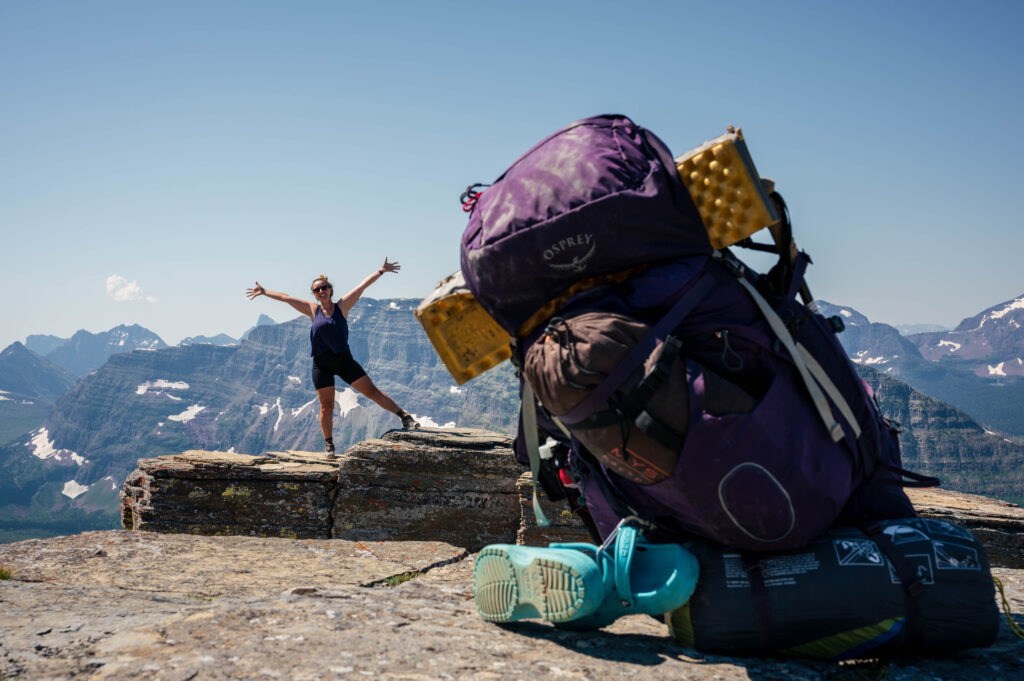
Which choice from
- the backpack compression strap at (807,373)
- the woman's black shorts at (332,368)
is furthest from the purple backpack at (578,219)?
the woman's black shorts at (332,368)

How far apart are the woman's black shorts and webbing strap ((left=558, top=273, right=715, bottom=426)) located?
9695 millimetres

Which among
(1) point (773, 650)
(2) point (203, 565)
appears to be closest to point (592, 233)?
(1) point (773, 650)

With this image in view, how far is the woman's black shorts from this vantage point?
12.0 m

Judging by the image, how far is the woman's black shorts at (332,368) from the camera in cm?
1202

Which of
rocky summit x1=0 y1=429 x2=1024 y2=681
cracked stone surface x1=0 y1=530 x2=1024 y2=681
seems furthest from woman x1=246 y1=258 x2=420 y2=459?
cracked stone surface x1=0 y1=530 x2=1024 y2=681

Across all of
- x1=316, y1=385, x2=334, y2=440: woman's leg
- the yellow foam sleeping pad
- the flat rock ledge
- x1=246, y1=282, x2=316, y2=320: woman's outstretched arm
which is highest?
x1=246, y1=282, x2=316, y2=320: woman's outstretched arm

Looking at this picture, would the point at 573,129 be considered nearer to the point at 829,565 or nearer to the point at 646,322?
the point at 646,322

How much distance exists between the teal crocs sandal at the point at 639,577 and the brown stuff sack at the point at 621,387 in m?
0.37

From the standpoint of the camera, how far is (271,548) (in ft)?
18.1

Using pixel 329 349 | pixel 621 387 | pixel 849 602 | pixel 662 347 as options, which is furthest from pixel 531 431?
pixel 329 349

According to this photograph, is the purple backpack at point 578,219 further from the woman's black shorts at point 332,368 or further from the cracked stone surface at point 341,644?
the woman's black shorts at point 332,368

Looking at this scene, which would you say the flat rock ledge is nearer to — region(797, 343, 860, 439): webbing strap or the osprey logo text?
region(797, 343, 860, 439): webbing strap

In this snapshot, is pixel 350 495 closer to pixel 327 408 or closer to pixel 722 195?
pixel 327 408

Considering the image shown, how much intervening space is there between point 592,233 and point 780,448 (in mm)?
1102
